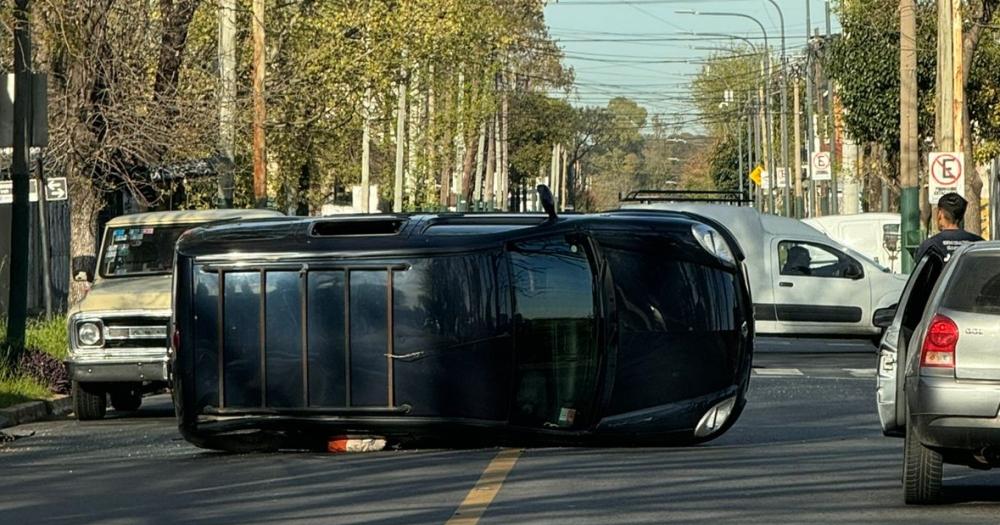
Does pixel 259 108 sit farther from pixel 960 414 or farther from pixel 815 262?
pixel 960 414

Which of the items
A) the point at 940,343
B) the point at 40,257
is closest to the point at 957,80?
the point at 40,257

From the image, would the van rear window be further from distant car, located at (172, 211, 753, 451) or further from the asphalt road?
distant car, located at (172, 211, 753, 451)

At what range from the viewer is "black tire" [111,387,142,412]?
2002cm

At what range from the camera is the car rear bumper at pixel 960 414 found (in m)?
10.6

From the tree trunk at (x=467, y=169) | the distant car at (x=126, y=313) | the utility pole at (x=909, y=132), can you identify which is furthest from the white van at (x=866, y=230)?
the tree trunk at (x=467, y=169)

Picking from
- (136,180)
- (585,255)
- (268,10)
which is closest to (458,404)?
(585,255)

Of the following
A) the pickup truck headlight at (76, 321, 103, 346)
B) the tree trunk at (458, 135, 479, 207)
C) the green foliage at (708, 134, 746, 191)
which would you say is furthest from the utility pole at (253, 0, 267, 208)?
the green foliage at (708, 134, 746, 191)

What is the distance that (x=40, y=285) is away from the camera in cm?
3791

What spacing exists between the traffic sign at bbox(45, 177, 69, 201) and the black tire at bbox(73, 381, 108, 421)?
887 cm

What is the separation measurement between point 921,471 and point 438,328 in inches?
176

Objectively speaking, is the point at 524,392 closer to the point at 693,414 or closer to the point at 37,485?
the point at 693,414

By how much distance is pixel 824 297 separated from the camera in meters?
27.4

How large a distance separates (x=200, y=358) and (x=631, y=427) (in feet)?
10.9

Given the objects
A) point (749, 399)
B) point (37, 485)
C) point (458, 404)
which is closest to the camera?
point (37, 485)
